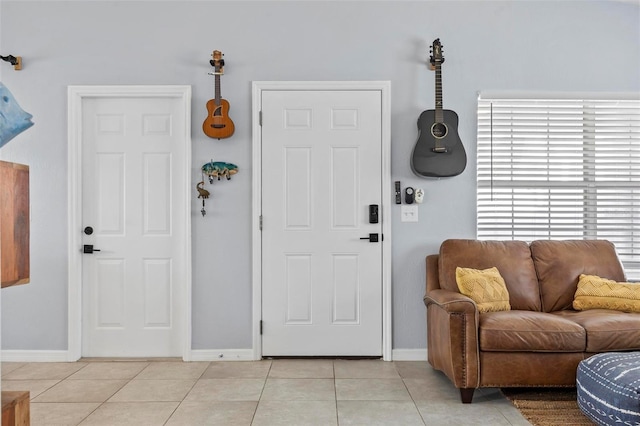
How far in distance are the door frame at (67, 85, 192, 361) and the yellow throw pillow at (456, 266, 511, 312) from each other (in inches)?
76.3

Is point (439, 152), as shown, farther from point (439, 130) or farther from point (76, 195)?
point (76, 195)

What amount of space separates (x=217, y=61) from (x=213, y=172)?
0.79 meters

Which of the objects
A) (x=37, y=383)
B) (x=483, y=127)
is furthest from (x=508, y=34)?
(x=37, y=383)

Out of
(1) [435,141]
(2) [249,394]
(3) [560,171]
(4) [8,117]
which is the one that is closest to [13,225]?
(4) [8,117]

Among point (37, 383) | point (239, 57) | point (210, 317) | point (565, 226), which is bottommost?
point (37, 383)

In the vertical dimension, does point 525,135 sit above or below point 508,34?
below

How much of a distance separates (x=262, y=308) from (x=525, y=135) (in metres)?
2.36

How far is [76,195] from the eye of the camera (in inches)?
145

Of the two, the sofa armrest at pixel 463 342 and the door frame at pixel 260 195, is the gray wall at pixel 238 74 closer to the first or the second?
the door frame at pixel 260 195

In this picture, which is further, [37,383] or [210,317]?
[210,317]

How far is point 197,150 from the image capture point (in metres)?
3.68

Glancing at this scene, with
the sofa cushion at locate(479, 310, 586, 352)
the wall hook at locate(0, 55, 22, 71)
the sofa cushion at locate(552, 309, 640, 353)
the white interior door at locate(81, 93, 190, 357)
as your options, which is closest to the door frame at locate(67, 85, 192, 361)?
the white interior door at locate(81, 93, 190, 357)

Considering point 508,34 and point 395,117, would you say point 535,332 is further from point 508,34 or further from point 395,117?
point 508,34

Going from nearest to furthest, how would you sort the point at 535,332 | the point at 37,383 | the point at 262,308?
the point at 535,332 → the point at 37,383 → the point at 262,308
